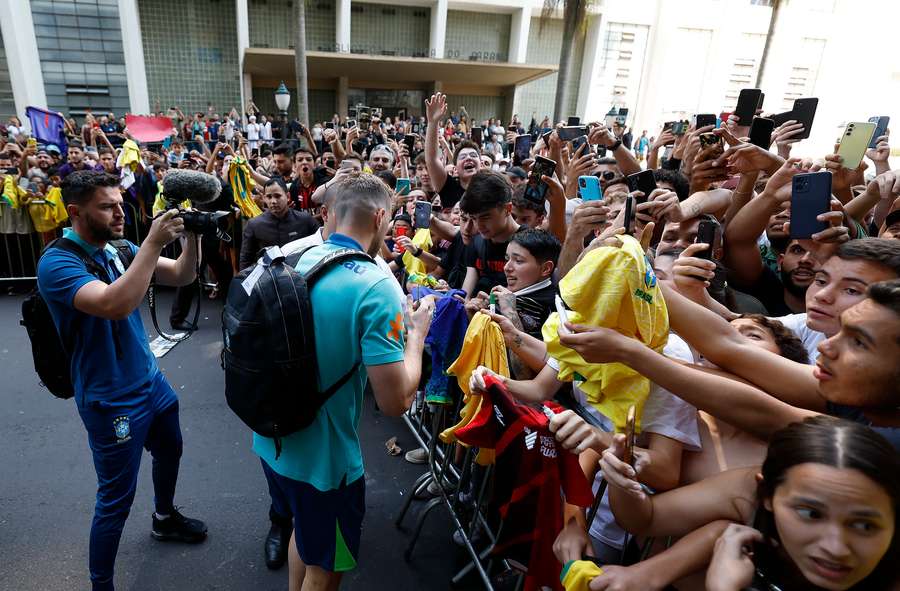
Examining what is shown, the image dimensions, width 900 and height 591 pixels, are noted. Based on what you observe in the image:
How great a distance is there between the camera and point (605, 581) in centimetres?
147

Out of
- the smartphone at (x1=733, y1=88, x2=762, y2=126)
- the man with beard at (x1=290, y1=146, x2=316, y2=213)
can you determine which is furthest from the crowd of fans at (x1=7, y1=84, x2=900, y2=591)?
the man with beard at (x1=290, y1=146, x2=316, y2=213)

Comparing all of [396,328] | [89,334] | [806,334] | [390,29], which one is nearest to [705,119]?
[806,334]

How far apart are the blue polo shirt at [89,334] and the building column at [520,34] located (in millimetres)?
25940

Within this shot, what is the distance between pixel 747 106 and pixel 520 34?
24.1 m

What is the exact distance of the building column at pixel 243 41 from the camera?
848 inches

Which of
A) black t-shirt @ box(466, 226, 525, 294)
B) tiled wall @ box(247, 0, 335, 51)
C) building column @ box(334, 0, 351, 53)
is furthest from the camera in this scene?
tiled wall @ box(247, 0, 335, 51)

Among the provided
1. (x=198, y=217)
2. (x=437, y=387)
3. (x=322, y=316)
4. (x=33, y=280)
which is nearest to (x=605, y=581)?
(x=322, y=316)

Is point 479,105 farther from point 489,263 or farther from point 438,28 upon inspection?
point 489,263

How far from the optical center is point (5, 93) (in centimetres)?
2062

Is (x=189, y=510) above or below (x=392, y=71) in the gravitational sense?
below

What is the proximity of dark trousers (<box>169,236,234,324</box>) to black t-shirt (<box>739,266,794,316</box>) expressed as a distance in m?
5.02

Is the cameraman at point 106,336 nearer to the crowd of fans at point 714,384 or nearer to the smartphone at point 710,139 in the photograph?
the crowd of fans at point 714,384

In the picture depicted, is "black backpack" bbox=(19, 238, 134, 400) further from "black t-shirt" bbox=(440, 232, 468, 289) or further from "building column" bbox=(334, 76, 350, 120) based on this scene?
"building column" bbox=(334, 76, 350, 120)

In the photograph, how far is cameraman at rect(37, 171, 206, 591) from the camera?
7.59 feet
